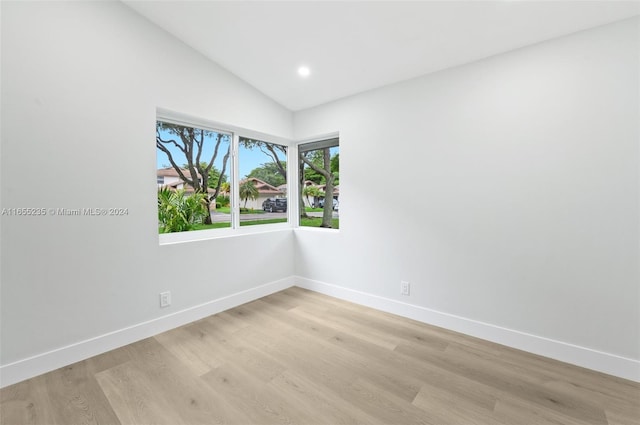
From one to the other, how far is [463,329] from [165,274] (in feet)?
8.99

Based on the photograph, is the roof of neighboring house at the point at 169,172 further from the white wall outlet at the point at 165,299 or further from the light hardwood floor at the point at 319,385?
the light hardwood floor at the point at 319,385

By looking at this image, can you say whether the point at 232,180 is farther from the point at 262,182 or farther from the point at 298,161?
the point at 298,161

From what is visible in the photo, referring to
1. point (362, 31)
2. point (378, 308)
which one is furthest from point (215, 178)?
point (378, 308)

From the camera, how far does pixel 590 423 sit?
→ 59.0 inches

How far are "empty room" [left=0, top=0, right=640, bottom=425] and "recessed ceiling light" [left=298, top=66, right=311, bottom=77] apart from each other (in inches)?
0.8

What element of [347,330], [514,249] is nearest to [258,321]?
[347,330]

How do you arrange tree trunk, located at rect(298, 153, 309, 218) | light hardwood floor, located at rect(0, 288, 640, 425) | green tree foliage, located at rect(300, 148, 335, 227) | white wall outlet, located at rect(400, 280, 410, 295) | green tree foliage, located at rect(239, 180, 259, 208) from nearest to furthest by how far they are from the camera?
light hardwood floor, located at rect(0, 288, 640, 425), white wall outlet, located at rect(400, 280, 410, 295), green tree foliage, located at rect(239, 180, 259, 208), green tree foliage, located at rect(300, 148, 335, 227), tree trunk, located at rect(298, 153, 309, 218)

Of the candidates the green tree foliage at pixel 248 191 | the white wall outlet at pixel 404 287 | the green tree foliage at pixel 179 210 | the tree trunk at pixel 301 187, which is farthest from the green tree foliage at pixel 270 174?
the white wall outlet at pixel 404 287

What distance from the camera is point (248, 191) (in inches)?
138

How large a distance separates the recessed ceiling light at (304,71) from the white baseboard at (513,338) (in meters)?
2.43

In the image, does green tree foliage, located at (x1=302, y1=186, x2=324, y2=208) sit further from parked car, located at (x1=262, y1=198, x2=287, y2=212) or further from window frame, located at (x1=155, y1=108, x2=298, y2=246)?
parked car, located at (x1=262, y1=198, x2=287, y2=212)

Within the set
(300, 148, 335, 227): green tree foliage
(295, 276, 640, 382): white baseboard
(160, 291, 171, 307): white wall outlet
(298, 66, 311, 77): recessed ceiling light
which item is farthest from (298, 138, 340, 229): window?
(160, 291, 171, 307): white wall outlet

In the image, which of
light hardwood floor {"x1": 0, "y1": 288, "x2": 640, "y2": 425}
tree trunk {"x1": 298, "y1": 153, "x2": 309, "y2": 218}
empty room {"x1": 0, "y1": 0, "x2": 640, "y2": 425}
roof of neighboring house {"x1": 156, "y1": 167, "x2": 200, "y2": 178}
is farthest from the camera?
tree trunk {"x1": 298, "y1": 153, "x2": 309, "y2": 218}

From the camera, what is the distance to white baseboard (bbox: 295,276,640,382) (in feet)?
6.19
